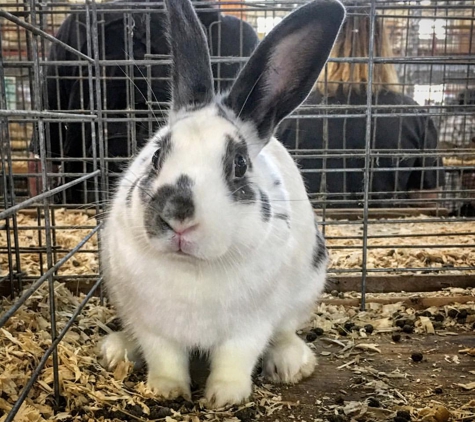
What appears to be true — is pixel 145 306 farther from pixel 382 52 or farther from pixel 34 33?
pixel 382 52

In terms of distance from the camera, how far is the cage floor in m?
1.55

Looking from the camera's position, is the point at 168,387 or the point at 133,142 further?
the point at 133,142

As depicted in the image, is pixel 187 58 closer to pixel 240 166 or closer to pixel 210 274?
pixel 240 166

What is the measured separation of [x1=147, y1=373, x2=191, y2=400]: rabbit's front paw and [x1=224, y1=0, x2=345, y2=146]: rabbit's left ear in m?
0.78

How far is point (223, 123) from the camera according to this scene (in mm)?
1562

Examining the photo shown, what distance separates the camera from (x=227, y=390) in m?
1.61

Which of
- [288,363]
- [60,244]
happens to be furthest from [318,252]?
[60,244]

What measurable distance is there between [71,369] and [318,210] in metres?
2.49

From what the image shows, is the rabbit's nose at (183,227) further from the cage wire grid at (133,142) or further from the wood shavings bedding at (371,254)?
the wood shavings bedding at (371,254)

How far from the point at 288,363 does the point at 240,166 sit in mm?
720

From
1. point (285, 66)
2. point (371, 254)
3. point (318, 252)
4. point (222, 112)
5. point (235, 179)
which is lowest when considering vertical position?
point (371, 254)

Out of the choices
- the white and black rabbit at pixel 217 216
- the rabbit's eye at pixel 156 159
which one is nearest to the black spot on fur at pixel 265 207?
the white and black rabbit at pixel 217 216

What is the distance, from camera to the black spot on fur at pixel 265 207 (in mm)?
1502

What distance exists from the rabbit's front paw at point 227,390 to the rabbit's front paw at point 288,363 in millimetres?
182
